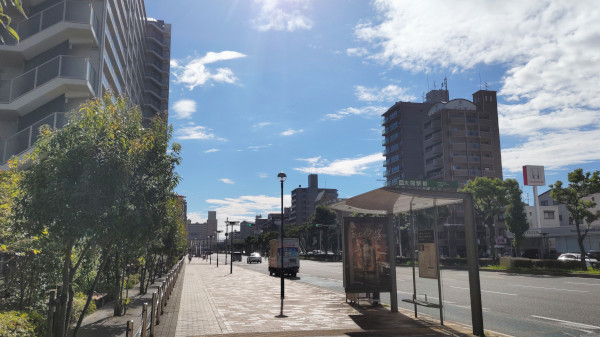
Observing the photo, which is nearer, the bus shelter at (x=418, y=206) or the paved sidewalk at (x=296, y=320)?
the bus shelter at (x=418, y=206)

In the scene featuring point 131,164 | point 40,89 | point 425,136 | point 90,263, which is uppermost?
point 425,136

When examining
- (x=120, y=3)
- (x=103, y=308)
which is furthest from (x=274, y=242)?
(x=120, y=3)

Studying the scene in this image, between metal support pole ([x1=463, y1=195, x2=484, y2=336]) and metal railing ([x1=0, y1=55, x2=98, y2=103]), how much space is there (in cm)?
2013

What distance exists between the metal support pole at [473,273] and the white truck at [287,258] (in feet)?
81.2

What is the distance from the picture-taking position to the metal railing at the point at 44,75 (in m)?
21.0

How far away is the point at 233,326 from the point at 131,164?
538 centimetres

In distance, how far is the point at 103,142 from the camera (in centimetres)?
702

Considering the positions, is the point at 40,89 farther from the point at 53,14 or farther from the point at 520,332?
the point at 520,332

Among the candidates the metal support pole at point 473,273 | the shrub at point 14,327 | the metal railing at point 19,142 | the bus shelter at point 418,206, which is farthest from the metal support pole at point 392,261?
the metal railing at point 19,142

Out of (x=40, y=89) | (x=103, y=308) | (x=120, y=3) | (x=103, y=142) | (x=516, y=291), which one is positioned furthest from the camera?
(x=120, y=3)

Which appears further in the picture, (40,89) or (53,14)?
(53,14)

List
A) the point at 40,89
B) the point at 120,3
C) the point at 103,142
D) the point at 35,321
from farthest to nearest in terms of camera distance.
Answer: the point at 120,3 < the point at 40,89 < the point at 35,321 < the point at 103,142

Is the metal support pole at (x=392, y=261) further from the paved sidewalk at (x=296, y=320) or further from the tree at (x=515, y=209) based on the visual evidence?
the tree at (x=515, y=209)

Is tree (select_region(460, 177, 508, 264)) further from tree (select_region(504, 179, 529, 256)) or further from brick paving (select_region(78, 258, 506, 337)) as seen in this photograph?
brick paving (select_region(78, 258, 506, 337))
